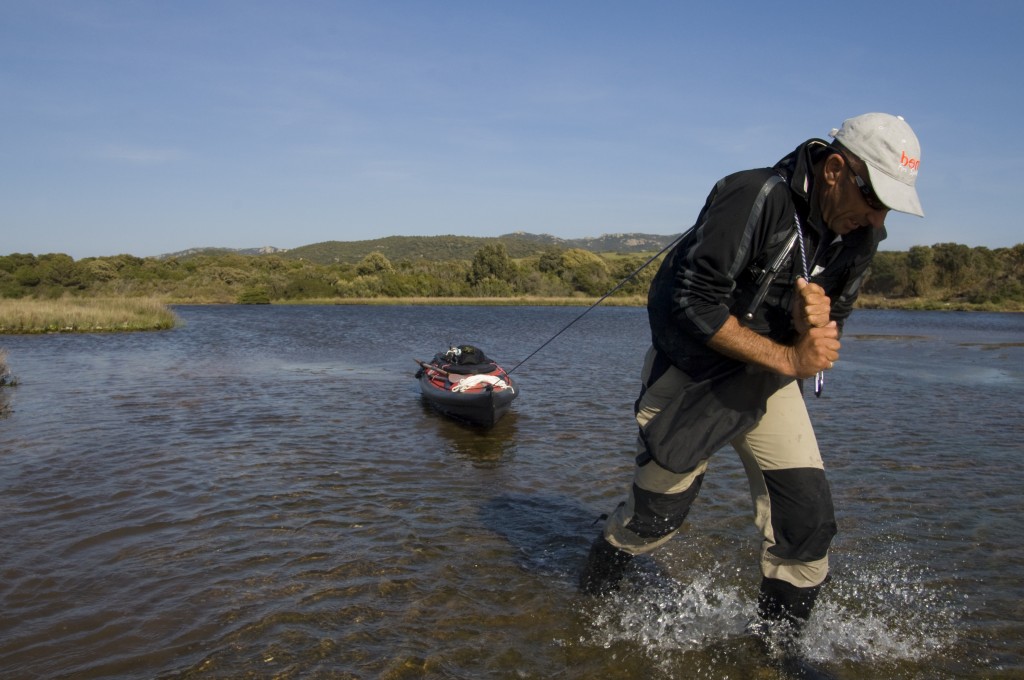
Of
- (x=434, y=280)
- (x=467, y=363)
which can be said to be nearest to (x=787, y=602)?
(x=467, y=363)

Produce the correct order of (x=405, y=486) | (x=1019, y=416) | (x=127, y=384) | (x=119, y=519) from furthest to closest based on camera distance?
(x=127, y=384)
(x=1019, y=416)
(x=405, y=486)
(x=119, y=519)

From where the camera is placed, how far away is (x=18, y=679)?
3.86 meters

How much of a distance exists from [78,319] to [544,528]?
29653 mm

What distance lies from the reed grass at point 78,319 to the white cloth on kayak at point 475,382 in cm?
2370

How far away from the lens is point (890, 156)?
10.2ft

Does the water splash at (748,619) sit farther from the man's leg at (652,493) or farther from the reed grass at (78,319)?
the reed grass at (78,319)

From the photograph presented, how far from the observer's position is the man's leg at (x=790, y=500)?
3.63 metres

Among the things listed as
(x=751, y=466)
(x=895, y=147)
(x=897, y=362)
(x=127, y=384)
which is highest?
(x=895, y=147)

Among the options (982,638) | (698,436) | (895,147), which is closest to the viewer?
(895,147)

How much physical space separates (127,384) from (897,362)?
1986 cm

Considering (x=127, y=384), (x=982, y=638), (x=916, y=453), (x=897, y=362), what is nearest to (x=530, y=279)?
(x=897, y=362)

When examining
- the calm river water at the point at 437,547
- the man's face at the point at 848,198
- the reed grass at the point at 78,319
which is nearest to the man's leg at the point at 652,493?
the calm river water at the point at 437,547

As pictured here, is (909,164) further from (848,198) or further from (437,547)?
(437,547)

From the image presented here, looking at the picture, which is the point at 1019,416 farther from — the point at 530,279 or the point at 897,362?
the point at 530,279
